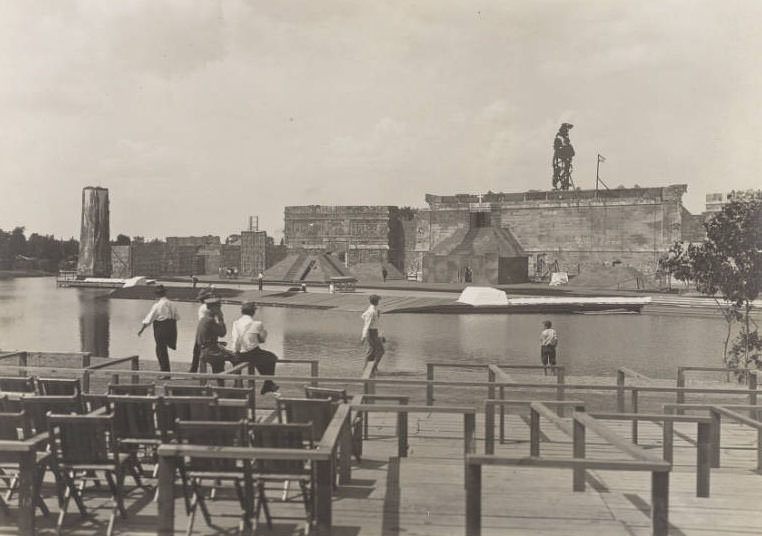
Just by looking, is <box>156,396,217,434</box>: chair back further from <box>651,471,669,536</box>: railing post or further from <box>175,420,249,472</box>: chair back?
<box>651,471,669,536</box>: railing post

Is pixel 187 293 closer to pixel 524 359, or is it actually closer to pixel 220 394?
pixel 524 359

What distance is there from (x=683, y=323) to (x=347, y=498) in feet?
79.8

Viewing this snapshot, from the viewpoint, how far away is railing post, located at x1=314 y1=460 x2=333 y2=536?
3.90 m

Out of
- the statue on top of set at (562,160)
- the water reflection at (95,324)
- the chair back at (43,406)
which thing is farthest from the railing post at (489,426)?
the statue on top of set at (562,160)

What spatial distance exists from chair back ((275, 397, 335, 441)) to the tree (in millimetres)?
9878

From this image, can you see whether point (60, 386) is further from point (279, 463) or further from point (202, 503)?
point (279, 463)

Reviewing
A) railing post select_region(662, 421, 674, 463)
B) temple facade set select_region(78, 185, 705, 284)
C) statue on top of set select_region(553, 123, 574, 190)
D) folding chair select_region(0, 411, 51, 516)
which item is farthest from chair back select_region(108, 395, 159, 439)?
statue on top of set select_region(553, 123, 574, 190)

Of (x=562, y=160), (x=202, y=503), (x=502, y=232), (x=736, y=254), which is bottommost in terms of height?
(x=202, y=503)

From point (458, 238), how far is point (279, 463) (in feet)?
152

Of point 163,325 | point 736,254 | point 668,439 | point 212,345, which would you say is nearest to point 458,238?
point 736,254

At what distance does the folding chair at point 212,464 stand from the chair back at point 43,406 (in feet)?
3.09

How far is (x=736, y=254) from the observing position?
45.0ft

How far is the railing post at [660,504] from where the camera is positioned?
3830 mm

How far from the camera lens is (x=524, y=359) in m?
18.5
